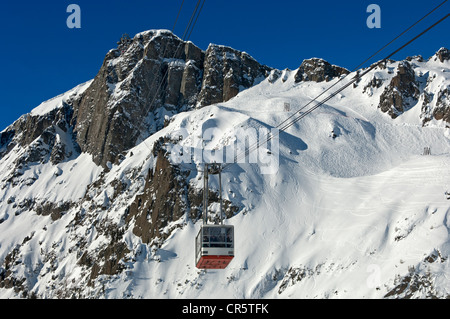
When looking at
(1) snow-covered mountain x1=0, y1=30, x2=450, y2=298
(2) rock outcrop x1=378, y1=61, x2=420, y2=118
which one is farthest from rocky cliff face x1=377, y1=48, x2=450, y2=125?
(1) snow-covered mountain x1=0, y1=30, x2=450, y2=298

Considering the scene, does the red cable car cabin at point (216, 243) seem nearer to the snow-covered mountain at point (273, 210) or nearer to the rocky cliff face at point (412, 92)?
the snow-covered mountain at point (273, 210)

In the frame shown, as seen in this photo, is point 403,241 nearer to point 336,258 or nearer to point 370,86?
point 336,258

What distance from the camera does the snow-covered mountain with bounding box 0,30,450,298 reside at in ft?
398

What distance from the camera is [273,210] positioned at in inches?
5600

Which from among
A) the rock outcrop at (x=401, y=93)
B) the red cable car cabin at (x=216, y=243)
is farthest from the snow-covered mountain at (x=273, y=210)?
the red cable car cabin at (x=216, y=243)

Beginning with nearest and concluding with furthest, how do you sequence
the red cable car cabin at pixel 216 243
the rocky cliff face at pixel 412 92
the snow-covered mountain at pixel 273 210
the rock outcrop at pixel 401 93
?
the red cable car cabin at pixel 216 243 → the snow-covered mountain at pixel 273 210 → the rocky cliff face at pixel 412 92 → the rock outcrop at pixel 401 93

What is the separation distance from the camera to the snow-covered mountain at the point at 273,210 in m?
121

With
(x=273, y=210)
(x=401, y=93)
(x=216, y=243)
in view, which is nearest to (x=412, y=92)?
(x=401, y=93)

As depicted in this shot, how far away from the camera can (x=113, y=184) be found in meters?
172

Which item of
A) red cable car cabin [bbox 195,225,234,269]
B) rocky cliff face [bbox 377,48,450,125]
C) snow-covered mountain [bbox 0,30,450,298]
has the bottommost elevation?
red cable car cabin [bbox 195,225,234,269]

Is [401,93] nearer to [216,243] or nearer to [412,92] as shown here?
[412,92]

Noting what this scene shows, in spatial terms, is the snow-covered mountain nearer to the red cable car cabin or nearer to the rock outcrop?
the rock outcrop
